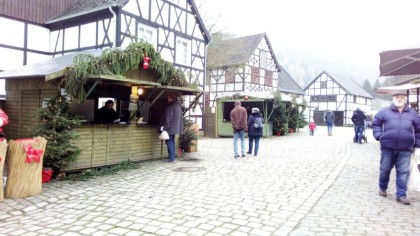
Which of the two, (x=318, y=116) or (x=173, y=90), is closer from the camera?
(x=173, y=90)

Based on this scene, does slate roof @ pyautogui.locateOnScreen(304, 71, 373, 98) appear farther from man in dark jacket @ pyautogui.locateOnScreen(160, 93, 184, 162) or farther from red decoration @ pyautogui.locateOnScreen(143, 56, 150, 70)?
red decoration @ pyautogui.locateOnScreen(143, 56, 150, 70)

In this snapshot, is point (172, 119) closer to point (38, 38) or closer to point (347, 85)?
point (38, 38)

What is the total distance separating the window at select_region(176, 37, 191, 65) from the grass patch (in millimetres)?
12093

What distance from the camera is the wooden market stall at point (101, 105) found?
23.9ft

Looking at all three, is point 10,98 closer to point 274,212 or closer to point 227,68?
point 274,212

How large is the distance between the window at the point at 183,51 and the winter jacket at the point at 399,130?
591 inches

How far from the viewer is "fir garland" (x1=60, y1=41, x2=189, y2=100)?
21.9ft

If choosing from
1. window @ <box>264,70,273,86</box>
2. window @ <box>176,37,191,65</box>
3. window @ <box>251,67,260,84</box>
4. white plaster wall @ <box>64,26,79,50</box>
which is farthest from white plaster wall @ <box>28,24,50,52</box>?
window @ <box>264,70,273,86</box>

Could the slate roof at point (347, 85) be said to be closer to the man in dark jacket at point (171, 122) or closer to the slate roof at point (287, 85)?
the slate roof at point (287, 85)

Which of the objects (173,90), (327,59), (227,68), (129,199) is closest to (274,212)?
(129,199)

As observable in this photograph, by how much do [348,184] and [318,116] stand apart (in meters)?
42.1

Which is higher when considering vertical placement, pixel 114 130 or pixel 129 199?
pixel 114 130

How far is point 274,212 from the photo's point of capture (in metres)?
4.75

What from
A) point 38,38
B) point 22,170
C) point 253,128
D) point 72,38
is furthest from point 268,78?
point 22,170
